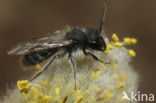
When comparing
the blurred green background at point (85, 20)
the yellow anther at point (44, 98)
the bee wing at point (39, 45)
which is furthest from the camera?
the blurred green background at point (85, 20)

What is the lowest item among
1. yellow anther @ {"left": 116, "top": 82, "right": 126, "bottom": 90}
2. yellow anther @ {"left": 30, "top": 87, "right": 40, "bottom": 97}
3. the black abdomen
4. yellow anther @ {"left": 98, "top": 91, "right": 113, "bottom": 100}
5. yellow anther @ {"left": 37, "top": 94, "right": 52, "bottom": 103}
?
yellow anther @ {"left": 98, "top": 91, "right": 113, "bottom": 100}

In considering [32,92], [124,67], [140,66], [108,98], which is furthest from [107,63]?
[140,66]

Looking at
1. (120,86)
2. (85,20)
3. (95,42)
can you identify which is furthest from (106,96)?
(85,20)

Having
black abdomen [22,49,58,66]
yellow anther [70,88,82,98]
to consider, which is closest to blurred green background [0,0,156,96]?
black abdomen [22,49,58,66]

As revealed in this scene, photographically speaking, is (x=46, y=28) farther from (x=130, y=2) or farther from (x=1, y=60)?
(x=130, y=2)

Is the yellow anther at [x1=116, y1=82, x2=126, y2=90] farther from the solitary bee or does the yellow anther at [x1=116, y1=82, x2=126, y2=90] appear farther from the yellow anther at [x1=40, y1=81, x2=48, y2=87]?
the yellow anther at [x1=40, y1=81, x2=48, y2=87]

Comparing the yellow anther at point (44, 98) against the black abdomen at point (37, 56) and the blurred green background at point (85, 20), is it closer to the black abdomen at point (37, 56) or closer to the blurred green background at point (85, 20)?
the black abdomen at point (37, 56)

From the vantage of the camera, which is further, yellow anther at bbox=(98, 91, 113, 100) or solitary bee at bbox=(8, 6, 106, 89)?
solitary bee at bbox=(8, 6, 106, 89)

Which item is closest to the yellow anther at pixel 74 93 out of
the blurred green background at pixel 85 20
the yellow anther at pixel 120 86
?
the yellow anther at pixel 120 86
